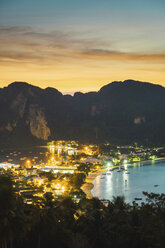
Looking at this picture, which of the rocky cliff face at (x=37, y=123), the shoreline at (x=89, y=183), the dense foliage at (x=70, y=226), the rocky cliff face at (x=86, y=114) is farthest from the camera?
the rocky cliff face at (x=37, y=123)

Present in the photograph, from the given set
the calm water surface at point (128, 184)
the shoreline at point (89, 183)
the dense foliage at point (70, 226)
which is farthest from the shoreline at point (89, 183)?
the dense foliage at point (70, 226)

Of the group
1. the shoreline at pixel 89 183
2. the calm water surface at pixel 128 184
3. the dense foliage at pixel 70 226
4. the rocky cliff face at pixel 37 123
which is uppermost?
the rocky cliff face at pixel 37 123

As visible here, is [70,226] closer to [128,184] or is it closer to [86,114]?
[128,184]

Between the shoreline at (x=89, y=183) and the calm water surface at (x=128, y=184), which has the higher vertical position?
the shoreline at (x=89, y=183)

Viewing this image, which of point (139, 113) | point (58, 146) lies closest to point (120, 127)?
point (139, 113)

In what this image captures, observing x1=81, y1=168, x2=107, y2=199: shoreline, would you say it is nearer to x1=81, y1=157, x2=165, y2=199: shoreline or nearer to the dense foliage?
x1=81, y1=157, x2=165, y2=199: shoreline

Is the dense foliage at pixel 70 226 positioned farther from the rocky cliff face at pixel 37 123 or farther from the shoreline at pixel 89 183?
the rocky cliff face at pixel 37 123

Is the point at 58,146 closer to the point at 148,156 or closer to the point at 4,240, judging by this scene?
the point at 148,156
